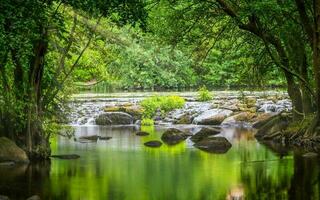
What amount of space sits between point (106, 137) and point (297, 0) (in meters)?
12.4

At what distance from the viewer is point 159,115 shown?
137 feet

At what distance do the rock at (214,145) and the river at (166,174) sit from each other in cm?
39

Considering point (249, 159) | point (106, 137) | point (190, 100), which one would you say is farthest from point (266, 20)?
point (190, 100)

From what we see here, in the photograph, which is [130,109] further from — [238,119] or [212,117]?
[238,119]

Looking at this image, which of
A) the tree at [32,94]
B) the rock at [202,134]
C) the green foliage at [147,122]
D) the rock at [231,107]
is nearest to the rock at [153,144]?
the rock at [202,134]

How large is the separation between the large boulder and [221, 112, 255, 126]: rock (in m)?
6.43

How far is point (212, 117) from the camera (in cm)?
Answer: 3759

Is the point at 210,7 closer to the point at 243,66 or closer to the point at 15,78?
the point at 243,66

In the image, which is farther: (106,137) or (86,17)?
(106,137)

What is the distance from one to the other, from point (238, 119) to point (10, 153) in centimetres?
2045

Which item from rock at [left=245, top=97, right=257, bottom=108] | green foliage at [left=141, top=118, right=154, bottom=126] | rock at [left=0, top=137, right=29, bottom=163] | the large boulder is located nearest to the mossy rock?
rock at [left=0, top=137, right=29, bottom=163]

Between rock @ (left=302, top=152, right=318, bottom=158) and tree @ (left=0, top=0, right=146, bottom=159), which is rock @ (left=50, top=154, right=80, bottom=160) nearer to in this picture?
Answer: tree @ (left=0, top=0, right=146, bottom=159)

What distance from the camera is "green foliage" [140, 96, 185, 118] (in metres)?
41.0

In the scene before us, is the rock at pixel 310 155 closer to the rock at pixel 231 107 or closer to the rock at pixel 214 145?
the rock at pixel 214 145
